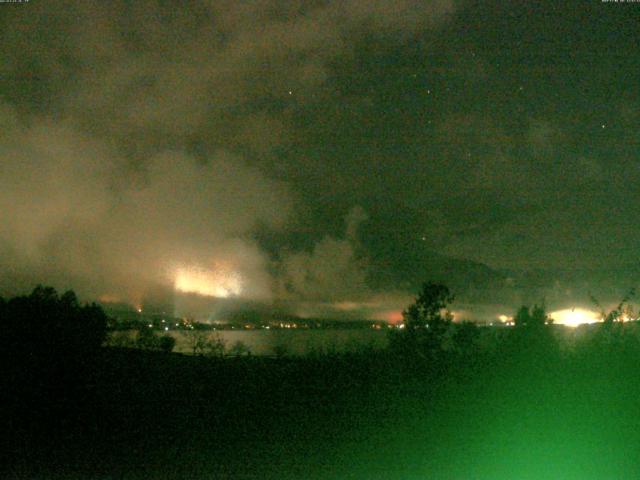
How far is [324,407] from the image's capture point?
12.0m

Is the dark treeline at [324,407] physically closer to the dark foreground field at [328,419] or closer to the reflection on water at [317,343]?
the dark foreground field at [328,419]

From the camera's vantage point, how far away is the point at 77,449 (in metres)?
9.70

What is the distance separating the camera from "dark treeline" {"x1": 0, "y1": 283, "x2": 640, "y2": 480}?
9109mm

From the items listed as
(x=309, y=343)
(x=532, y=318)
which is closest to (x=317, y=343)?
(x=309, y=343)

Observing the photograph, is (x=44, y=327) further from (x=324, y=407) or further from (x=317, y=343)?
(x=317, y=343)

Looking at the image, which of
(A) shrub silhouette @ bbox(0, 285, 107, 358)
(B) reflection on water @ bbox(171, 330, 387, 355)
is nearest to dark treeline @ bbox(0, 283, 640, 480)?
(A) shrub silhouette @ bbox(0, 285, 107, 358)

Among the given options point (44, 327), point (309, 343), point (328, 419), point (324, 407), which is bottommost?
point (328, 419)

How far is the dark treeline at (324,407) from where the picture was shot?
359 inches

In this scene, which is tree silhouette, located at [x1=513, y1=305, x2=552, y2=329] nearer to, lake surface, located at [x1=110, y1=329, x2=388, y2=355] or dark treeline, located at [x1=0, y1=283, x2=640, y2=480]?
dark treeline, located at [x1=0, y1=283, x2=640, y2=480]

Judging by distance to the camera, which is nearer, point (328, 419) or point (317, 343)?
point (328, 419)

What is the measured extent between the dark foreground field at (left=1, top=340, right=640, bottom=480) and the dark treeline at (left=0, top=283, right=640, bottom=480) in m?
0.04

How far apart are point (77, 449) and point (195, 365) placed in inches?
249

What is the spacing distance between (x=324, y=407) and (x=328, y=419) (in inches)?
27.5

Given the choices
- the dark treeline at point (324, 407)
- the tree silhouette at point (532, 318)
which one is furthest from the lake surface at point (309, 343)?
the tree silhouette at point (532, 318)
